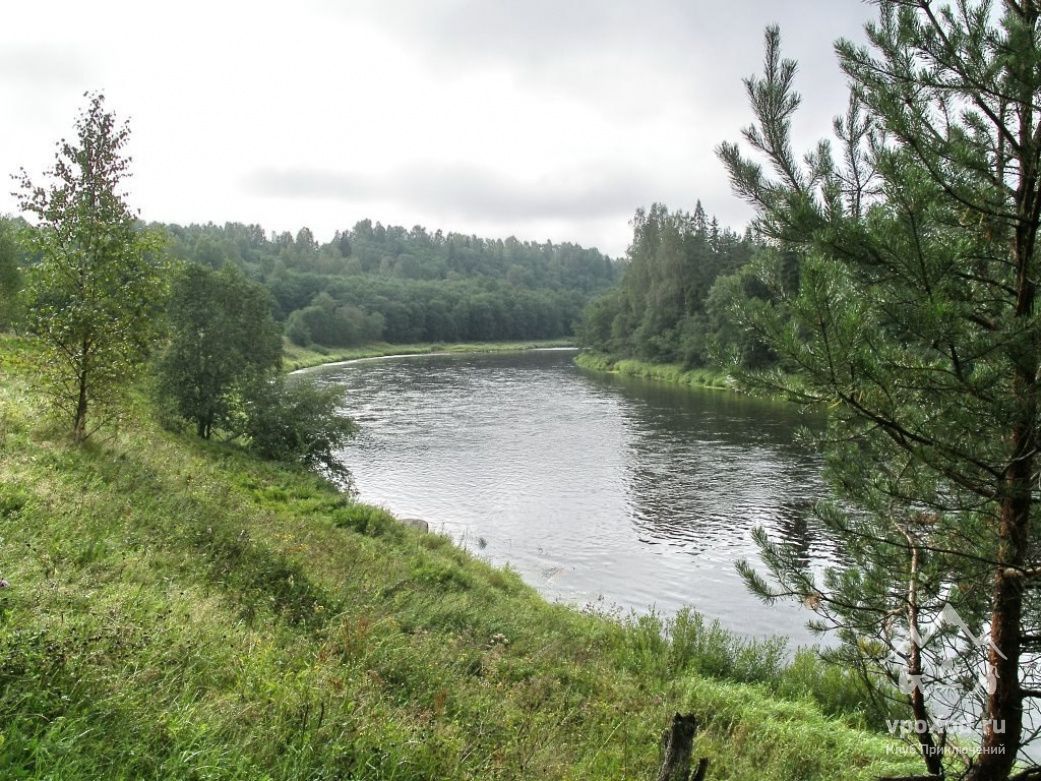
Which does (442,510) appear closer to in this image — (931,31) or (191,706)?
(191,706)

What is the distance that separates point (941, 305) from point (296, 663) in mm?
6264

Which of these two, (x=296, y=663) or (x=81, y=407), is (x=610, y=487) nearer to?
(x=81, y=407)

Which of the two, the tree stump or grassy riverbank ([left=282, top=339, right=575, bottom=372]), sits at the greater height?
grassy riverbank ([left=282, top=339, right=575, bottom=372])

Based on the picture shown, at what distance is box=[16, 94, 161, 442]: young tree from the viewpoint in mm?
12875

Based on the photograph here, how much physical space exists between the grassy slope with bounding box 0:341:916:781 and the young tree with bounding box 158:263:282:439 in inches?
463

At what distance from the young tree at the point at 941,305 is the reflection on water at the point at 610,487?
1261mm

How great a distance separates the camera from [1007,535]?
4.44 m

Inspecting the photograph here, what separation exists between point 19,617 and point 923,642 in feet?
22.5

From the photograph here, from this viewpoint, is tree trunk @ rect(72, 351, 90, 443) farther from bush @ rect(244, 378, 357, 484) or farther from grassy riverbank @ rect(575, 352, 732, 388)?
grassy riverbank @ rect(575, 352, 732, 388)

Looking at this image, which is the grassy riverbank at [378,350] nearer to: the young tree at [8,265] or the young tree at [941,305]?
the young tree at [8,265]

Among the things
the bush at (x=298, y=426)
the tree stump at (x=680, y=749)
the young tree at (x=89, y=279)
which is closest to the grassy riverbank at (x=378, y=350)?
the bush at (x=298, y=426)

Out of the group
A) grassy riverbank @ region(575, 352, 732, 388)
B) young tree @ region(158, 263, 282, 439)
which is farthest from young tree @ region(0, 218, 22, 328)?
grassy riverbank @ region(575, 352, 732, 388)

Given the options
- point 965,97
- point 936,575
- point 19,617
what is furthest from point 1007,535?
point 19,617

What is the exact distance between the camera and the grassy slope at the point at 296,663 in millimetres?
4711
